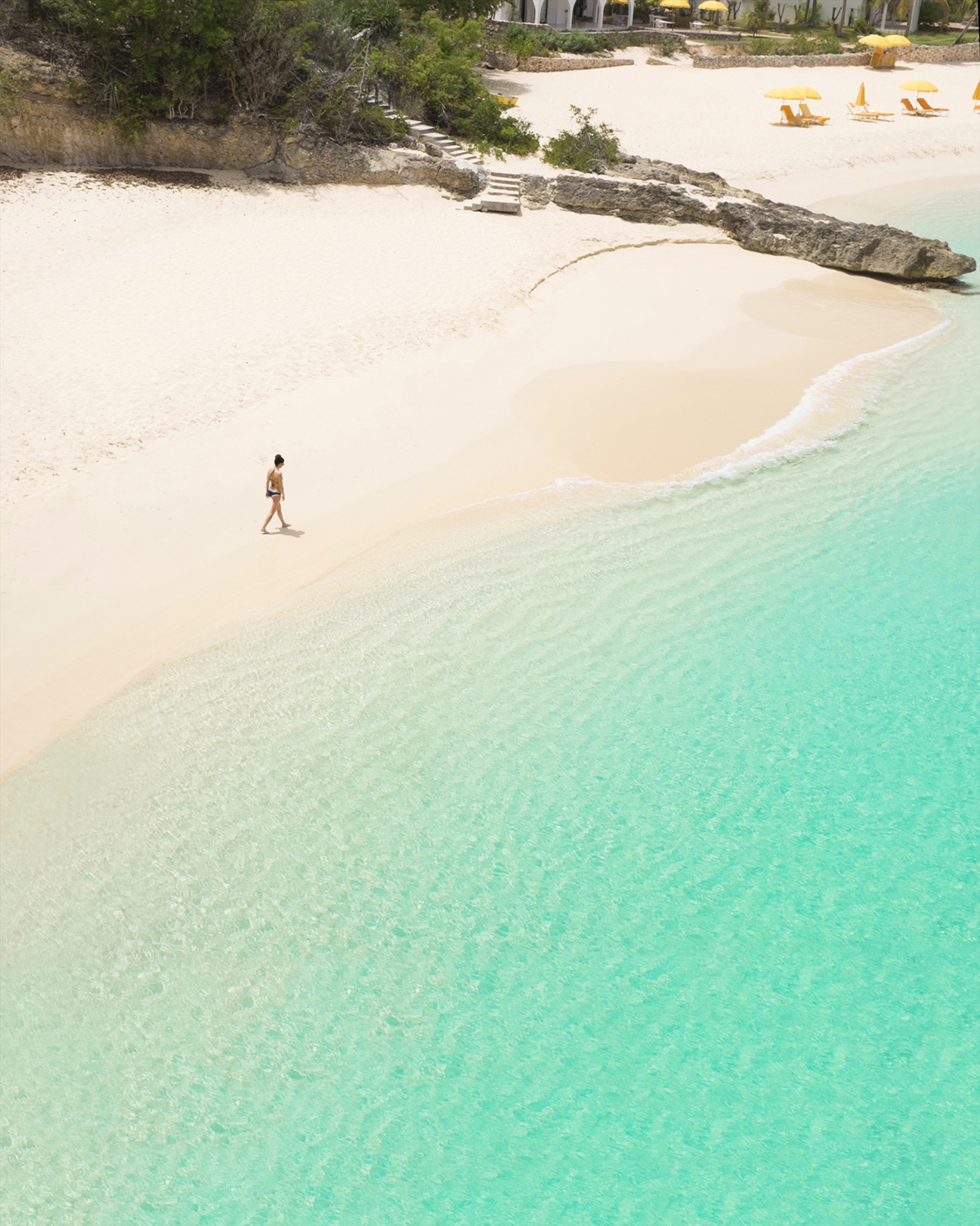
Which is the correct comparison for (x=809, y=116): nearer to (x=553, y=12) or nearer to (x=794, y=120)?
(x=794, y=120)

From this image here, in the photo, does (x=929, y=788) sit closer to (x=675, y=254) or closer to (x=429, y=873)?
(x=429, y=873)

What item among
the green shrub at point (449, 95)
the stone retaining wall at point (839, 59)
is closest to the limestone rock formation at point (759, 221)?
the green shrub at point (449, 95)

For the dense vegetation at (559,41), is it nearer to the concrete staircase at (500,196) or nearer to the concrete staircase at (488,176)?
the concrete staircase at (488,176)

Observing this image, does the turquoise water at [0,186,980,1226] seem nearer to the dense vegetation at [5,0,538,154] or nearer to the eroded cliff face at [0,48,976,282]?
the eroded cliff face at [0,48,976,282]

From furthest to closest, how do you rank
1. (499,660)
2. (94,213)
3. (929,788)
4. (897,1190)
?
(94,213)
(499,660)
(929,788)
(897,1190)

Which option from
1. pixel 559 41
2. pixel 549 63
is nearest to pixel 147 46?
pixel 549 63

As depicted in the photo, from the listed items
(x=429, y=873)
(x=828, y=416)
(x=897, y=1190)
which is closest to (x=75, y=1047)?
(x=429, y=873)

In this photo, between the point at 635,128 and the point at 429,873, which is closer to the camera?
the point at 429,873
